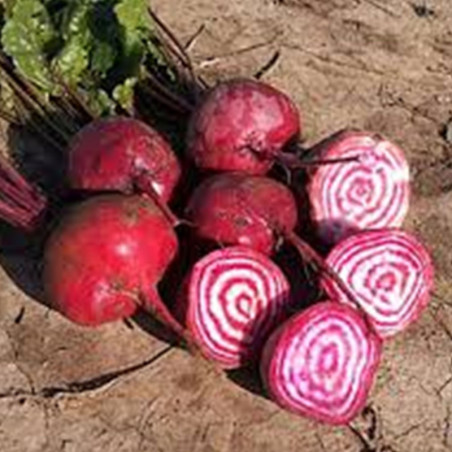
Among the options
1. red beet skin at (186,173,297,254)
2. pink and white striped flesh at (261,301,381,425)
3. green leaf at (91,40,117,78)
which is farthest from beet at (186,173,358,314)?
green leaf at (91,40,117,78)

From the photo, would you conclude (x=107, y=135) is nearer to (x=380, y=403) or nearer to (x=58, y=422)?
(x=58, y=422)

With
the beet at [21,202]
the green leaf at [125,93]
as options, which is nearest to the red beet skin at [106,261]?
the beet at [21,202]

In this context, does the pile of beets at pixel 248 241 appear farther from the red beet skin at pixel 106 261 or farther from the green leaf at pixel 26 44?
the green leaf at pixel 26 44

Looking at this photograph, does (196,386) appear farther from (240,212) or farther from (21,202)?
(21,202)

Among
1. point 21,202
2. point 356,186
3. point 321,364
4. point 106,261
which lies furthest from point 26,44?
point 321,364

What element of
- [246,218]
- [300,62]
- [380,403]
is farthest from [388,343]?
[300,62]
